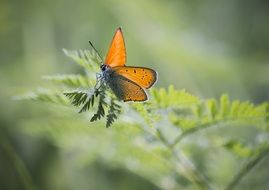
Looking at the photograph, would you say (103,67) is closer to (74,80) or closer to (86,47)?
(74,80)

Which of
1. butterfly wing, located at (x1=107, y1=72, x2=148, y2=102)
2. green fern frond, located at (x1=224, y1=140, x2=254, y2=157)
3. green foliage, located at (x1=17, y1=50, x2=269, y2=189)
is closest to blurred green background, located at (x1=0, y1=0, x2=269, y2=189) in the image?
green foliage, located at (x1=17, y1=50, x2=269, y2=189)

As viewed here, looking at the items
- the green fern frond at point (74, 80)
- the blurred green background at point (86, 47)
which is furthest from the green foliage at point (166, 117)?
the blurred green background at point (86, 47)

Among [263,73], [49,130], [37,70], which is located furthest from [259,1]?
[49,130]

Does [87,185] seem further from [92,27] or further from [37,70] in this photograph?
[92,27]

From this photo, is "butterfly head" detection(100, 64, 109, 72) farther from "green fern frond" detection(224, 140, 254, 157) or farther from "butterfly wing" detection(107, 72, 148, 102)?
"green fern frond" detection(224, 140, 254, 157)

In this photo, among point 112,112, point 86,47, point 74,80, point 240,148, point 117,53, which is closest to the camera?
point 112,112

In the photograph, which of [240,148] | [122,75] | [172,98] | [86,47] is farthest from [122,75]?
[86,47]
